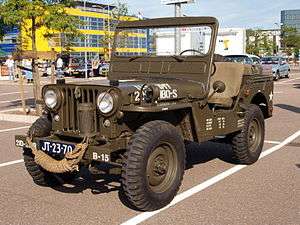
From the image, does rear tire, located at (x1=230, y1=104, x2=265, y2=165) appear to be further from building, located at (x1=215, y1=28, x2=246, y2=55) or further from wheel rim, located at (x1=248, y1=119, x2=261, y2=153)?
building, located at (x1=215, y1=28, x2=246, y2=55)

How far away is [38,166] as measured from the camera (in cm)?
548

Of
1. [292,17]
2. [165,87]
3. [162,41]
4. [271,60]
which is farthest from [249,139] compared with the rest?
[292,17]

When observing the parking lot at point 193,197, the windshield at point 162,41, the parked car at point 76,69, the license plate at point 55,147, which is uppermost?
the windshield at point 162,41

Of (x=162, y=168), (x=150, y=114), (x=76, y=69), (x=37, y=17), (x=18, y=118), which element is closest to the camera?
(x=162, y=168)

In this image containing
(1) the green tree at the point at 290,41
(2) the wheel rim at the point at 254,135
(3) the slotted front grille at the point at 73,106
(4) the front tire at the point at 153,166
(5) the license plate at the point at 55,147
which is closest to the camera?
(4) the front tire at the point at 153,166

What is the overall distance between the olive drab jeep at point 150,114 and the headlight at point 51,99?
0.5 inches

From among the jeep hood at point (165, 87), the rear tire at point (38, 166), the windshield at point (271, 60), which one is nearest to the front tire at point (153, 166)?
the jeep hood at point (165, 87)

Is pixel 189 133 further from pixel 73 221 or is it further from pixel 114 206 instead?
pixel 73 221

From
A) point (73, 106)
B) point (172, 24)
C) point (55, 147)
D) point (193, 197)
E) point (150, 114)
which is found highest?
point (172, 24)

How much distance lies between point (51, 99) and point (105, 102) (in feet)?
2.64

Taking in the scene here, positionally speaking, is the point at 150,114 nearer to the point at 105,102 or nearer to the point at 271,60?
the point at 105,102

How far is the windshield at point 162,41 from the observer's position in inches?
239

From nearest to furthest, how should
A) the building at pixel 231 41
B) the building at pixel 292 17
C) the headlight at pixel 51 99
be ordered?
the headlight at pixel 51 99
the building at pixel 231 41
the building at pixel 292 17

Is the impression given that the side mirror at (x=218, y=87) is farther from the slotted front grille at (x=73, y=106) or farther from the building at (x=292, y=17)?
the building at (x=292, y=17)
